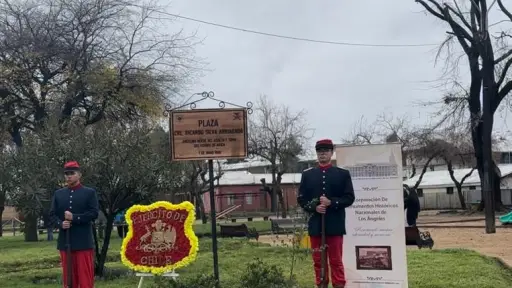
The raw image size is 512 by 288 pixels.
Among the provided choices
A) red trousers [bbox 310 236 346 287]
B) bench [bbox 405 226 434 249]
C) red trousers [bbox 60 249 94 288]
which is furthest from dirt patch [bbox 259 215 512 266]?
red trousers [bbox 60 249 94 288]

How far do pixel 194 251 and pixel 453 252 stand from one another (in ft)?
23.1

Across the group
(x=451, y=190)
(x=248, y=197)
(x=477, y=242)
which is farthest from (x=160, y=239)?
(x=248, y=197)

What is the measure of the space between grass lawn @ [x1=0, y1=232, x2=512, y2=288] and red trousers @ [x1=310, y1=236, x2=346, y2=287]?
0.21 meters

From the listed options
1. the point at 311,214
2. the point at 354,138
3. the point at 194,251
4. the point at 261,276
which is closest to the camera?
the point at 261,276

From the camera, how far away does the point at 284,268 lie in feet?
41.0

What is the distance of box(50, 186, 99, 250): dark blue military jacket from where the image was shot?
836 cm

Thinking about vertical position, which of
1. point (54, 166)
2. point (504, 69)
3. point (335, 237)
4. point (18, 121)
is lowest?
point (335, 237)

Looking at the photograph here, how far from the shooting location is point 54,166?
1163 centimetres

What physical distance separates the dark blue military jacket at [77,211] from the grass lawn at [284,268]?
1722mm

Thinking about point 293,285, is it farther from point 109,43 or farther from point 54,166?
point 109,43

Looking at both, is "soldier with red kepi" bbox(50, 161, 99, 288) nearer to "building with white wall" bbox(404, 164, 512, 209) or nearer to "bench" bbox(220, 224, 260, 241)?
"bench" bbox(220, 224, 260, 241)

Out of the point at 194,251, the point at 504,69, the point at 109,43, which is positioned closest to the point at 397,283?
the point at 194,251

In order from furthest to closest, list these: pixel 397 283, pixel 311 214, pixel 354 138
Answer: pixel 354 138
pixel 397 283
pixel 311 214

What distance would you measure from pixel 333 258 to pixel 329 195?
732mm
